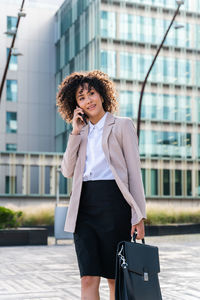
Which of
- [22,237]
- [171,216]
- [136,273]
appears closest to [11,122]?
[171,216]

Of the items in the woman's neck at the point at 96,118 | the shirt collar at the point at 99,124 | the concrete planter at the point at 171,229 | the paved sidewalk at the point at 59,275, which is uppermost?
the woman's neck at the point at 96,118

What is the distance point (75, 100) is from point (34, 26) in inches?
1858

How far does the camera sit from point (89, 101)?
4.23 meters

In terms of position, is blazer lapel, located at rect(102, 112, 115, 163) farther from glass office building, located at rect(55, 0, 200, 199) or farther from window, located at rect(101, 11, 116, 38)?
window, located at rect(101, 11, 116, 38)

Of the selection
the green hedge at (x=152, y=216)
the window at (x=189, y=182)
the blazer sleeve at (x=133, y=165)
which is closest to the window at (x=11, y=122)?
the window at (x=189, y=182)

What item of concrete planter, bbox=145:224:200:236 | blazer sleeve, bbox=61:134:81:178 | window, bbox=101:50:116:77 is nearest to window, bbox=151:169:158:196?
window, bbox=101:50:116:77

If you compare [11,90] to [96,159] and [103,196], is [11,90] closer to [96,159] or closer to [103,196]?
[96,159]

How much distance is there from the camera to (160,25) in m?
43.9

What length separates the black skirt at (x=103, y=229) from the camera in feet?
12.9

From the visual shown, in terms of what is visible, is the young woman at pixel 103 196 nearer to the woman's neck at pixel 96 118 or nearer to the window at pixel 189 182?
the woman's neck at pixel 96 118

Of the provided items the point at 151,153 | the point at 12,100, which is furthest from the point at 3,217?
the point at 12,100

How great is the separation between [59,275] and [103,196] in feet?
16.5

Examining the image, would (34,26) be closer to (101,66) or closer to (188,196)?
(101,66)

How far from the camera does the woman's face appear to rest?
423cm
